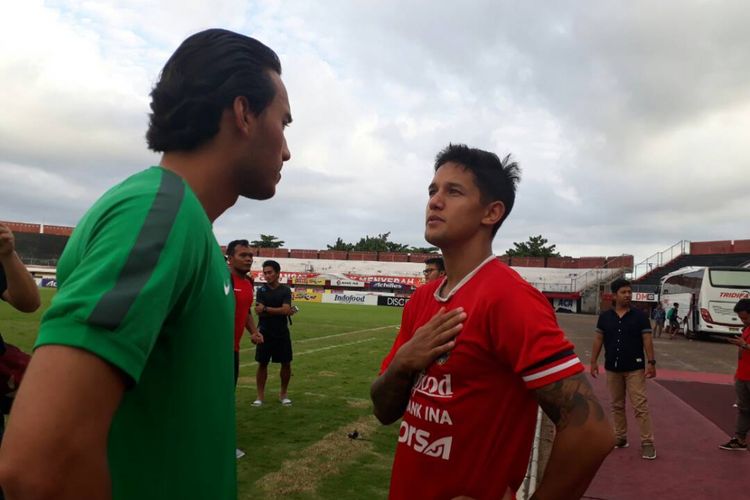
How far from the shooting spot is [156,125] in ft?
4.34

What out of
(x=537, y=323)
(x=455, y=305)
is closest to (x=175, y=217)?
(x=537, y=323)

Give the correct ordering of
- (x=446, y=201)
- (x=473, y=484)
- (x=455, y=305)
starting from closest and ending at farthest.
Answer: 1. (x=473, y=484)
2. (x=455, y=305)
3. (x=446, y=201)

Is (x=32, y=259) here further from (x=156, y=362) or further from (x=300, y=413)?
(x=156, y=362)

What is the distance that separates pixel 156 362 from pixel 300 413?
711 cm

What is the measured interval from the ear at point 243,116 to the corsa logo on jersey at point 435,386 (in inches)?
44.4

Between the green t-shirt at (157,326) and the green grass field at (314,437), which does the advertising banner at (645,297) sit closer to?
the green grass field at (314,437)

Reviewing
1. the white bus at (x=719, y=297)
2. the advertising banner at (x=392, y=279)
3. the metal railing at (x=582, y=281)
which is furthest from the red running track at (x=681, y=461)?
the advertising banner at (x=392, y=279)

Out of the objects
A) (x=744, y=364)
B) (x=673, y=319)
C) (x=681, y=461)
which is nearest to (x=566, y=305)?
(x=673, y=319)

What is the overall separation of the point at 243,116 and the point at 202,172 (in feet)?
0.59

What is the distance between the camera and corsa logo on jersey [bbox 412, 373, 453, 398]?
1930mm

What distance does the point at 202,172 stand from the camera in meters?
1.29

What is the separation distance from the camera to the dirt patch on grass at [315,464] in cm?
479

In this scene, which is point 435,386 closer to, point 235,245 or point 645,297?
point 235,245

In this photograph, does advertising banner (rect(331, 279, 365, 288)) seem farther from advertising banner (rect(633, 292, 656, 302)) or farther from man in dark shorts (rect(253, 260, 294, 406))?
man in dark shorts (rect(253, 260, 294, 406))
